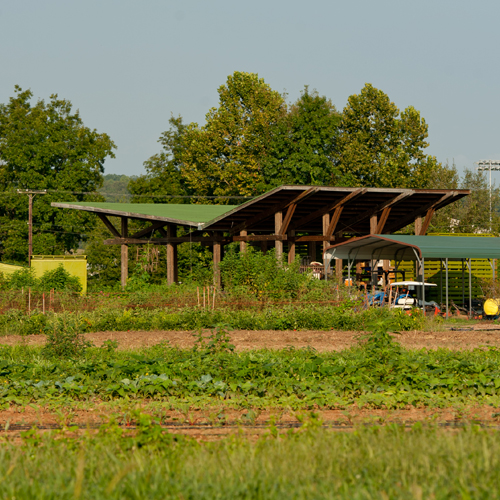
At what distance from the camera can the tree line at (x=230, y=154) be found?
157 ft

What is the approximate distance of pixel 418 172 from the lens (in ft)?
161

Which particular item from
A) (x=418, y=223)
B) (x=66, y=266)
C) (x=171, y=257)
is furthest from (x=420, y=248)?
(x=66, y=266)

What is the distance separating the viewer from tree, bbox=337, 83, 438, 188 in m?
49.5

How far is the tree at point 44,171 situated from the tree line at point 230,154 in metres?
0.07

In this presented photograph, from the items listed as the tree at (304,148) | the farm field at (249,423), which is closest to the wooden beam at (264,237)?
the farm field at (249,423)

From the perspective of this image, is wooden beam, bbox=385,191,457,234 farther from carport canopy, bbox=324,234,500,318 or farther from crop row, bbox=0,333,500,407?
crop row, bbox=0,333,500,407

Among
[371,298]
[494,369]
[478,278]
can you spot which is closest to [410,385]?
[494,369]

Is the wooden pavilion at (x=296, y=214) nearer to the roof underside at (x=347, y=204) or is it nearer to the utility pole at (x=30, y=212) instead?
the roof underside at (x=347, y=204)

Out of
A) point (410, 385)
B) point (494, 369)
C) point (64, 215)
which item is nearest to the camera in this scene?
point (410, 385)

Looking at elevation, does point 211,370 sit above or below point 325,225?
below

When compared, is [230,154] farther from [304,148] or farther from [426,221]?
[426,221]

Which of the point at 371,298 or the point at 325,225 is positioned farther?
the point at 325,225

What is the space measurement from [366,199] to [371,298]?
8421 mm

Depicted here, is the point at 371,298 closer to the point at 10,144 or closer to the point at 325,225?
the point at 325,225
